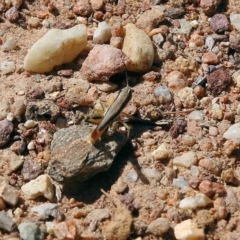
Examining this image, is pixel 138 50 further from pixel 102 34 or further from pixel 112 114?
pixel 112 114

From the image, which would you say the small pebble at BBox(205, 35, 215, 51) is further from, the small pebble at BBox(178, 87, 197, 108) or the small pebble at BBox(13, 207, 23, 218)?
the small pebble at BBox(13, 207, 23, 218)

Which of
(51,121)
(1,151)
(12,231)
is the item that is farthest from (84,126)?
(12,231)

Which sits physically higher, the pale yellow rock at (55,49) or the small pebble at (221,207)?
the pale yellow rock at (55,49)

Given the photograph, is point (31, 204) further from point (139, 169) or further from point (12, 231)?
point (139, 169)

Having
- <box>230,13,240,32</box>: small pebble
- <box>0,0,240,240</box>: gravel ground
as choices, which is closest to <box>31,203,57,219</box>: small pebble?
<box>0,0,240,240</box>: gravel ground

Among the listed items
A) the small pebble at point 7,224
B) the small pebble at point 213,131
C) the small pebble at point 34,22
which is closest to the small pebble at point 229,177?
the small pebble at point 213,131

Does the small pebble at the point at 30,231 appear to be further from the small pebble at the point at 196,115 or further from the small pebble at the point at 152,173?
the small pebble at the point at 196,115
